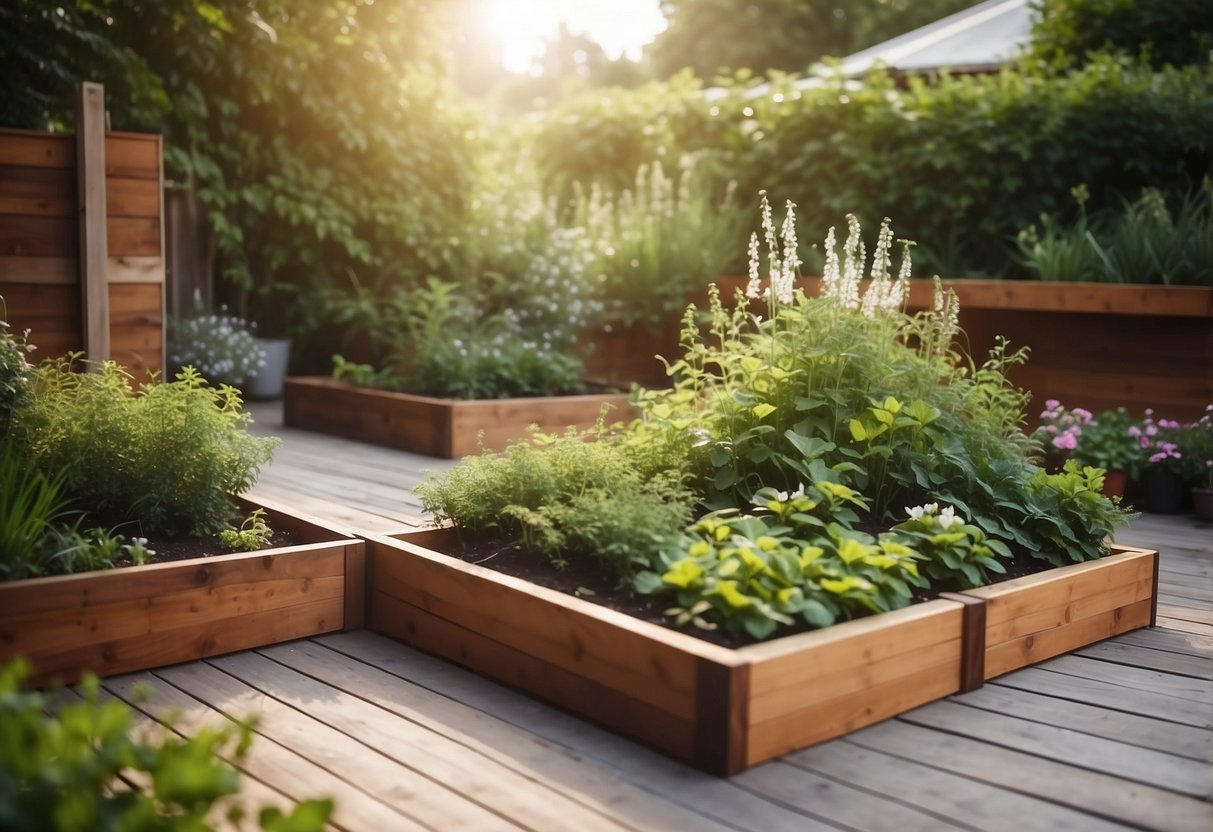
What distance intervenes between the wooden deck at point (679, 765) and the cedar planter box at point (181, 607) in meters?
0.06

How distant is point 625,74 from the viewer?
28.8 meters

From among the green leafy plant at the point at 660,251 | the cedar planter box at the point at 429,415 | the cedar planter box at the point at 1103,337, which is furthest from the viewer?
the green leafy plant at the point at 660,251

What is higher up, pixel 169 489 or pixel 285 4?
pixel 285 4

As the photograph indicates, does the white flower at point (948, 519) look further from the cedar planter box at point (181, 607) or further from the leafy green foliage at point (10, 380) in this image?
the leafy green foliage at point (10, 380)

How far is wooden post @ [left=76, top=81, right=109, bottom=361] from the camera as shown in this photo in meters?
4.72

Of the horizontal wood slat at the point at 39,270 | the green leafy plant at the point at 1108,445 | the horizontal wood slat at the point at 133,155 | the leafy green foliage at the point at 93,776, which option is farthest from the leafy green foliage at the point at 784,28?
the leafy green foliage at the point at 93,776

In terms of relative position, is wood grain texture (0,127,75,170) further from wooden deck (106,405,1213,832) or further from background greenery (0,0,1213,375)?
wooden deck (106,405,1213,832)

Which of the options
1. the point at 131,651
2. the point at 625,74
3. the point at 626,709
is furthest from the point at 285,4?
the point at 625,74

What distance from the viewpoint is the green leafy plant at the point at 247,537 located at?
10.1 feet

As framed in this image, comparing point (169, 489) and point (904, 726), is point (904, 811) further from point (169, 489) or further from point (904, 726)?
point (169, 489)

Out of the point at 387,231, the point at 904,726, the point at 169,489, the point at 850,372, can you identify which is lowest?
the point at 904,726

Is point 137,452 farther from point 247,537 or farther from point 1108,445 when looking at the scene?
point 1108,445

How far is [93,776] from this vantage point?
1398 millimetres

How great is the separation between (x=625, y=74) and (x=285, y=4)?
880 inches
